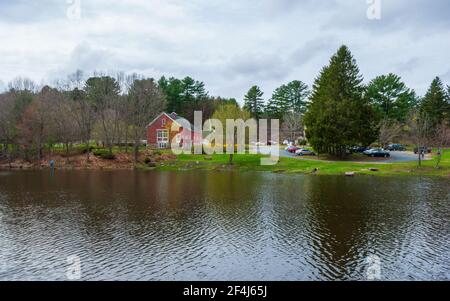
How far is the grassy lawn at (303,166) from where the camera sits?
166 feet

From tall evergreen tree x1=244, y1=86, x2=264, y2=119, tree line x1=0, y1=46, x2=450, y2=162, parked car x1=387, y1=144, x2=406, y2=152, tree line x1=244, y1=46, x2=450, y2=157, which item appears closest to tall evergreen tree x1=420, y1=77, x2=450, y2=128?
tree line x1=0, y1=46, x2=450, y2=162

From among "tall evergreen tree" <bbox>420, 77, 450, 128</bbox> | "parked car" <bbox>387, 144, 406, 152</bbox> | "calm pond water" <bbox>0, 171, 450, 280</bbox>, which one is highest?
"tall evergreen tree" <bbox>420, 77, 450, 128</bbox>

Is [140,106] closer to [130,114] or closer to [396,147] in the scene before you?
[130,114]

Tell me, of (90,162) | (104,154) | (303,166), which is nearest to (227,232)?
(303,166)

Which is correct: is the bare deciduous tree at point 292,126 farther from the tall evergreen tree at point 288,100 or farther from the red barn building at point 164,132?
the red barn building at point 164,132

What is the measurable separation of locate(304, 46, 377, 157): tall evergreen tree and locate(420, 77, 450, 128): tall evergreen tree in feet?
97.1

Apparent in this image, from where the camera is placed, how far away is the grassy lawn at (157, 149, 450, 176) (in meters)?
50.7

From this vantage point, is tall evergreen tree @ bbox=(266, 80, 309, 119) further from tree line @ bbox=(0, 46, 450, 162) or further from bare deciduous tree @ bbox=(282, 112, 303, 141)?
tree line @ bbox=(0, 46, 450, 162)

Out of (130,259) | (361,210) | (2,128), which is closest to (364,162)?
(361,210)

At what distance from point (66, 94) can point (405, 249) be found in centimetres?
6715

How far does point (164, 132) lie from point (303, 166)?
3807 cm

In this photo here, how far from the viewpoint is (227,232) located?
22.1 m

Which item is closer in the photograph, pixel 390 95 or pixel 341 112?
pixel 341 112

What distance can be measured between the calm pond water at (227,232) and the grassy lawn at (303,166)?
11595 millimetres
